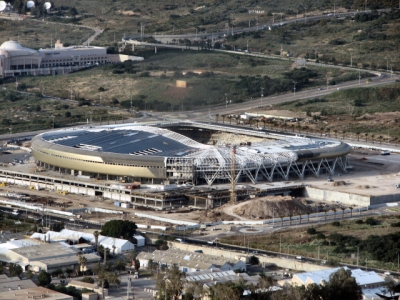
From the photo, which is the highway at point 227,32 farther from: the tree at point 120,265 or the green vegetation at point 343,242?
the tree at point 120,265

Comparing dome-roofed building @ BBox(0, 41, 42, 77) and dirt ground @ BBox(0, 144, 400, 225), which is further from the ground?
dome-roofed building @ BBox(0, 41, 42, 77)

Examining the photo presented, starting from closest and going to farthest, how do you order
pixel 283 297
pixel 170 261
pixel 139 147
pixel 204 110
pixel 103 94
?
pixel 283 297 < pixel 170 261 < pixel 139 147 < pixel 204 110 < pixel 103 94

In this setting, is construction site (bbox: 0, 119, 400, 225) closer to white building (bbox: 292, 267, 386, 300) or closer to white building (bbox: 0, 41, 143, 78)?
white building (bbox: 292, 267, 386, 300)

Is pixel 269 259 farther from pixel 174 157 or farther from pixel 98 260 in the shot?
pixel 174 157

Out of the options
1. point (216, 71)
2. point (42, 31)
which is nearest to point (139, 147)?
point (216, 71)

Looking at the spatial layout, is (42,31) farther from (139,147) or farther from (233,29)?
(139,147)

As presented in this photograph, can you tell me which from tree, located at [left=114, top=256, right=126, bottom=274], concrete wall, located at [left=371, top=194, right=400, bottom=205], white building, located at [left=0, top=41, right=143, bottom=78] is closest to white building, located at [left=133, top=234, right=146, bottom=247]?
tree, located at [left=114, top=256, right=126, bottom=274]

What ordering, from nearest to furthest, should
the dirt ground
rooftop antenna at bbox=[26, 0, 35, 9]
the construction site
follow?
the dirt ground < the construction site < rooftop antenna at bbox=[26, 0, 35, 9]
